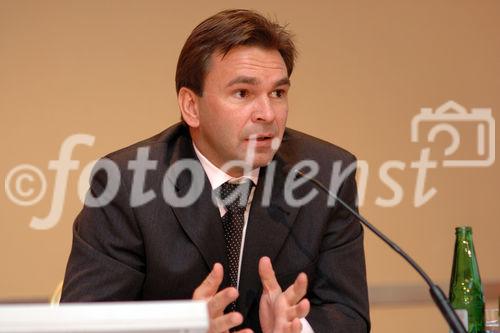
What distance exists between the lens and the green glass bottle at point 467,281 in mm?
1677

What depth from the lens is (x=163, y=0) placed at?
3469mm

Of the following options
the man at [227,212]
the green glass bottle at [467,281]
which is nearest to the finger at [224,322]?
the man at [227,212]

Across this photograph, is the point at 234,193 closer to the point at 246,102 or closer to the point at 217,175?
the point at 217,175

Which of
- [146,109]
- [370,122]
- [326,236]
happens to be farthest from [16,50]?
[326,236]

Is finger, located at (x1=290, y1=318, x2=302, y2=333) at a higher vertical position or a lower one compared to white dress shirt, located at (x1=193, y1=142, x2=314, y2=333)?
lower

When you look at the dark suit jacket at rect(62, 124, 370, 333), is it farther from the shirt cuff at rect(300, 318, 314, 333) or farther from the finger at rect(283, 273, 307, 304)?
the finger at rect(283, 273, 307, 304)

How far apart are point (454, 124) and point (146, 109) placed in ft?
4.69

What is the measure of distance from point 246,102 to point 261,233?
34 centimetres

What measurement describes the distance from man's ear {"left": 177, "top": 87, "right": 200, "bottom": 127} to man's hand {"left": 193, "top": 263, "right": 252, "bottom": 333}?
2.02 feet

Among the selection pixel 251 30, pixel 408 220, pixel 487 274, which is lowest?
pixel 487 274

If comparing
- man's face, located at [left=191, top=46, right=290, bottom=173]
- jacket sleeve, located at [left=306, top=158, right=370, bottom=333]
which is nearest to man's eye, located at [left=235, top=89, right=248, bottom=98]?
man's face, located at [left=191, top=46, right=290, bottom=173]

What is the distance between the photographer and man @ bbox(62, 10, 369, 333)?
77.4 inches

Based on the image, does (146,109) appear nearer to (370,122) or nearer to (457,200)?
(370,122)

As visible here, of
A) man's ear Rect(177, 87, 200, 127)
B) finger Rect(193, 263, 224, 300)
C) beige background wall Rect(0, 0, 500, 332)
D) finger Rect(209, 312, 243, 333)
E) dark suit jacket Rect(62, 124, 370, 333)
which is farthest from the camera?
beige background wall Rect(0, 0, 500, 332)
